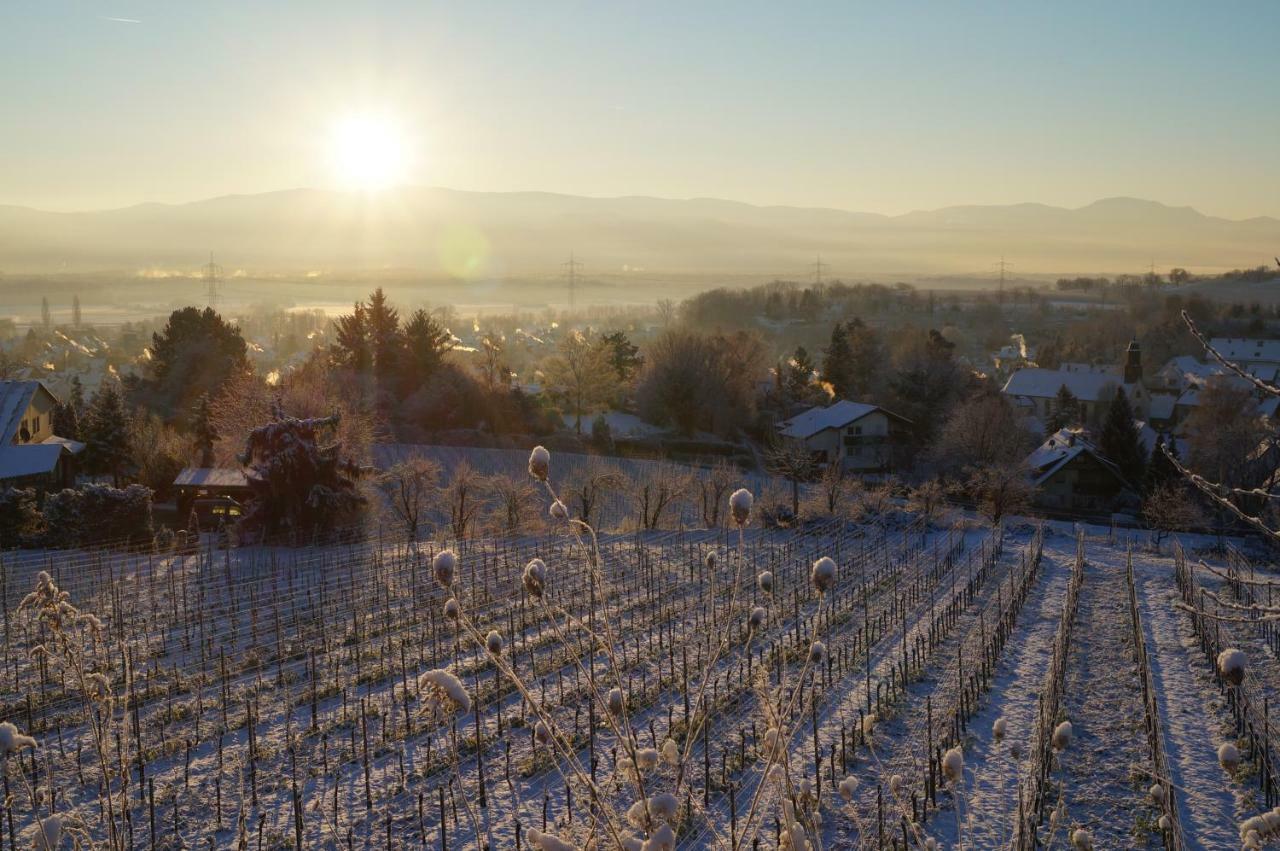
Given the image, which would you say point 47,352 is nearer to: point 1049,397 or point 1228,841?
point 1049,397

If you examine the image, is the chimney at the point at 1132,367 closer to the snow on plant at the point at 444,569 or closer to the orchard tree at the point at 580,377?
the orchard tree at the point at 580,377

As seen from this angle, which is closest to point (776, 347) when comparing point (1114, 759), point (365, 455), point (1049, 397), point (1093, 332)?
point (1093, 332)

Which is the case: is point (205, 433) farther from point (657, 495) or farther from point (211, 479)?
point (657, 495)

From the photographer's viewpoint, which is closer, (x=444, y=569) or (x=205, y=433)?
(x=444, y=569)

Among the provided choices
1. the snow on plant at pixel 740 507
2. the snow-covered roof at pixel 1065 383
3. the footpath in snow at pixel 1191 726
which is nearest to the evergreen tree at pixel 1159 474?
the footpath in snow at pixel 1191 726

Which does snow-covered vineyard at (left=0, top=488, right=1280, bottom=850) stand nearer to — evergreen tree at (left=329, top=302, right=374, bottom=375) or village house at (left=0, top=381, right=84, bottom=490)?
village house at (left=0, top=381, right=84, bottom=490)

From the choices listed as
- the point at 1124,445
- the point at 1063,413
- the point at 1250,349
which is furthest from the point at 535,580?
the point at 1250,349
